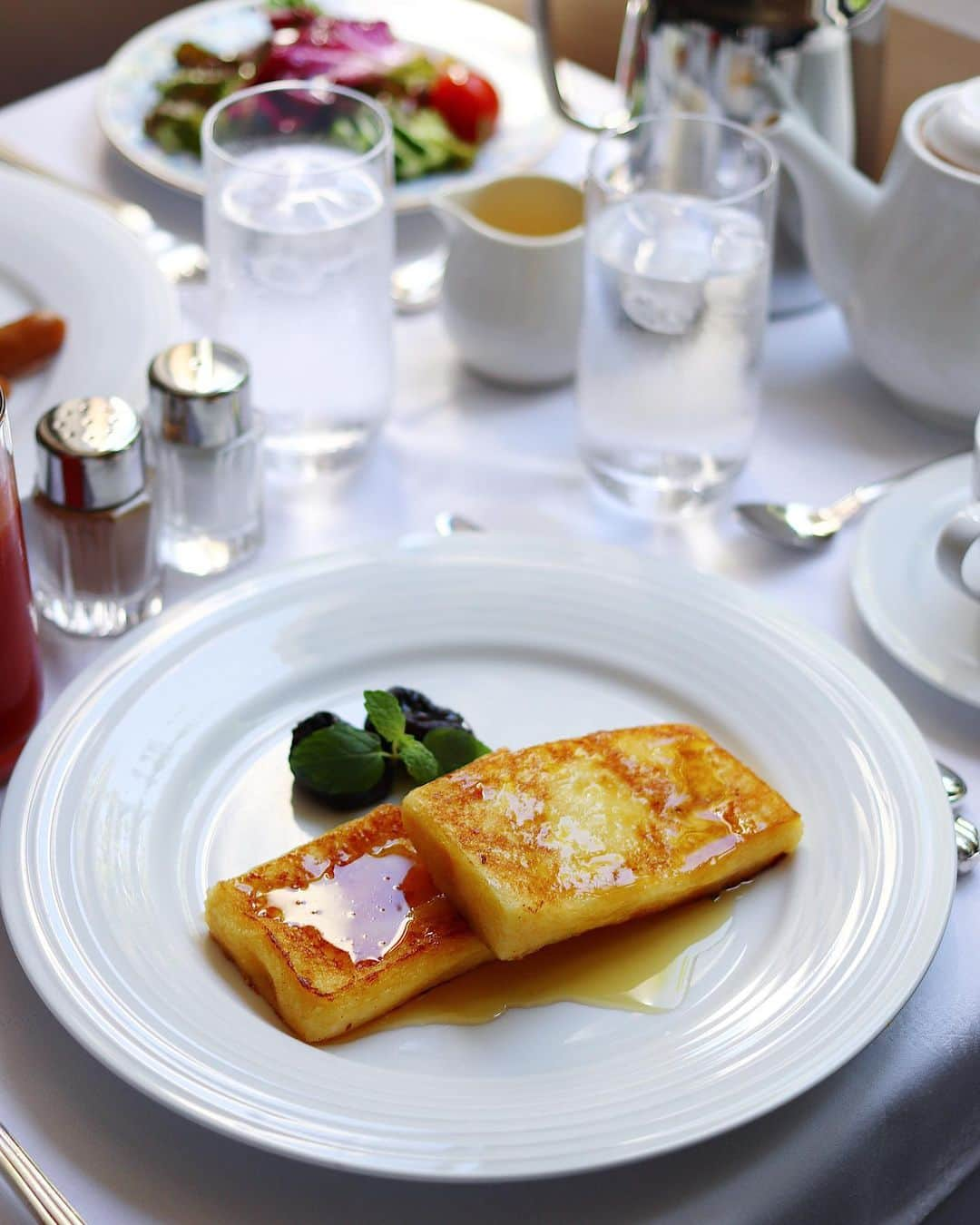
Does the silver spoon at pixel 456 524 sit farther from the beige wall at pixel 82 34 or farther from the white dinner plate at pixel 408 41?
the beige wall at pixel 82 34

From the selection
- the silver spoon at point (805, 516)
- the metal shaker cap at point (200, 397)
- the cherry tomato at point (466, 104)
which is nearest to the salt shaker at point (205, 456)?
the metal shaker cap at point (200, 397)

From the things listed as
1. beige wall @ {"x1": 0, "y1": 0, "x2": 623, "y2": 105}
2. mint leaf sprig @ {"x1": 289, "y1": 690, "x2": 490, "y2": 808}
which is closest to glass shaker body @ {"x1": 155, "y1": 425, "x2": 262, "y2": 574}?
mint leaf sprig @ {"x1": 289, "y1": 690, "x2": 490, "y2": 808}

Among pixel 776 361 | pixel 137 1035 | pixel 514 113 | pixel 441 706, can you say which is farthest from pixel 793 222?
pixel 137 1035

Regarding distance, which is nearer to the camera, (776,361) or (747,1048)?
(747,1048)

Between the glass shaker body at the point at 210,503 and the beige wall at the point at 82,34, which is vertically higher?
the glass shaker body at the point at 210,503

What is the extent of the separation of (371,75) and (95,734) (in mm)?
928

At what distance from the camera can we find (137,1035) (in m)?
0.65

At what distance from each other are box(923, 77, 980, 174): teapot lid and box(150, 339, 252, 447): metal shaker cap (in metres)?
0.53

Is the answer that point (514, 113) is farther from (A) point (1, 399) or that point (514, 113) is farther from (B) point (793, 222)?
(A) point (1, 399)

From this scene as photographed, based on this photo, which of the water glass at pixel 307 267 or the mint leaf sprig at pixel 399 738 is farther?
the water glass at pixel 307 267

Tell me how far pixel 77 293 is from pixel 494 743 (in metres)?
0.56

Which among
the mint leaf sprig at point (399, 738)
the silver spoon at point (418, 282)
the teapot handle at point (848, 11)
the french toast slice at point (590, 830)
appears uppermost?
the teapot handle at point (848, 11)

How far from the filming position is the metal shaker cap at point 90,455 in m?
0.90

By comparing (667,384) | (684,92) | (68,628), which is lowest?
(68,628)
